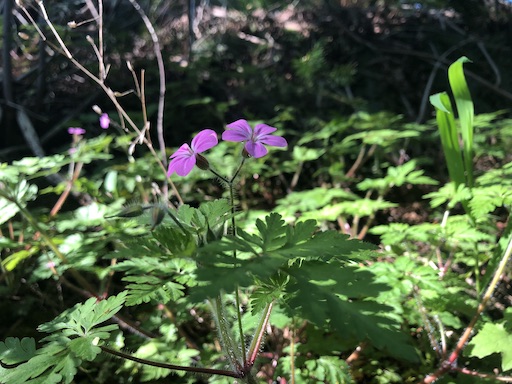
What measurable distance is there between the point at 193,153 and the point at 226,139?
0.28 feet

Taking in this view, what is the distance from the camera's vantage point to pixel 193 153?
866 mm

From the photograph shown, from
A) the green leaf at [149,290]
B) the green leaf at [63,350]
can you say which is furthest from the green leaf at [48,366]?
the green leaf at [149,290]

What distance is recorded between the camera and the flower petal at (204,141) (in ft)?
2.69

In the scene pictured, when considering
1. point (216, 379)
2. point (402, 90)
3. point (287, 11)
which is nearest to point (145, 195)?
point (216, 379)

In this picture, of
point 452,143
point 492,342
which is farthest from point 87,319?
point 452,143

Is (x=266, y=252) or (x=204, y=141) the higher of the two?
(x=204, y=141)

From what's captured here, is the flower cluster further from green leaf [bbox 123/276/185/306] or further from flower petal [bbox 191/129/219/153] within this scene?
green leaf [bbox 123/276/185/306]

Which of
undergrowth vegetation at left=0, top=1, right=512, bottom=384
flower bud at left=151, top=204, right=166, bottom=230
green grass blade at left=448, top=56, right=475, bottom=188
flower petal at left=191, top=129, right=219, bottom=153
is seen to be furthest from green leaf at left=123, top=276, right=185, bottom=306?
green grass blade at left=448, top=56, right=475, bottom=188

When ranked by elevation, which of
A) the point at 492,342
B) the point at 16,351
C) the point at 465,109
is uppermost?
the point at 465,109

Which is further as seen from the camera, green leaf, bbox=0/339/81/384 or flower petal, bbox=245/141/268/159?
flower petal, bbox=245/141/268/159

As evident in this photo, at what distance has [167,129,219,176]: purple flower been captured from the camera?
2.70 feet

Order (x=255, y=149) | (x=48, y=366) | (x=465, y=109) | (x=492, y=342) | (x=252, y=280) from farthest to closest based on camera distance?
(x=465, y=109), (x=492, y=342), (x=255, y=149), (x=48, y=366), (x=252, y=280)

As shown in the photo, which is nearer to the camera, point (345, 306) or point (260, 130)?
point (345, 306)

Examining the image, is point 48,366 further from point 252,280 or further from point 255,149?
point 255,149
